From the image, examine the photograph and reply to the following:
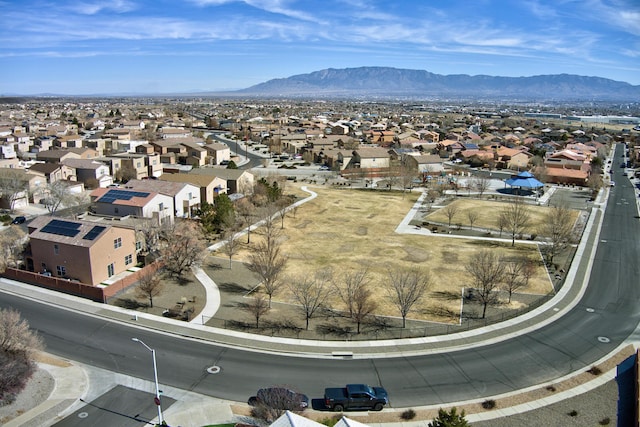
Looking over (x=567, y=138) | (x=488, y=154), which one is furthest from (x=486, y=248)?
(x=567, y=138)

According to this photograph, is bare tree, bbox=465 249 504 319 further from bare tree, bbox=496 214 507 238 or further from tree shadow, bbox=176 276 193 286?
tree shadow, bbox=176 276 193 286

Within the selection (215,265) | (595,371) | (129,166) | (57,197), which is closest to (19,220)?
(57,197)

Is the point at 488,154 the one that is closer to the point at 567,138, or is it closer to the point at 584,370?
the point at 567,138

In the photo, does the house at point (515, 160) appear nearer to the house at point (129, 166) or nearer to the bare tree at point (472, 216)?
the bare tree at point (472, 216)

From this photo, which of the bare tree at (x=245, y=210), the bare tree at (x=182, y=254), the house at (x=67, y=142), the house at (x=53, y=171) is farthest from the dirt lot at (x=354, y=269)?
the house at (x=67, y=142)

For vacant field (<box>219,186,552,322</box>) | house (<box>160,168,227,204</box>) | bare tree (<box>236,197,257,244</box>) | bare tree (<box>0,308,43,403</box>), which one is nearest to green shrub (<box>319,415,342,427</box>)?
vacant field (<box>219,186,552,322</box>)
